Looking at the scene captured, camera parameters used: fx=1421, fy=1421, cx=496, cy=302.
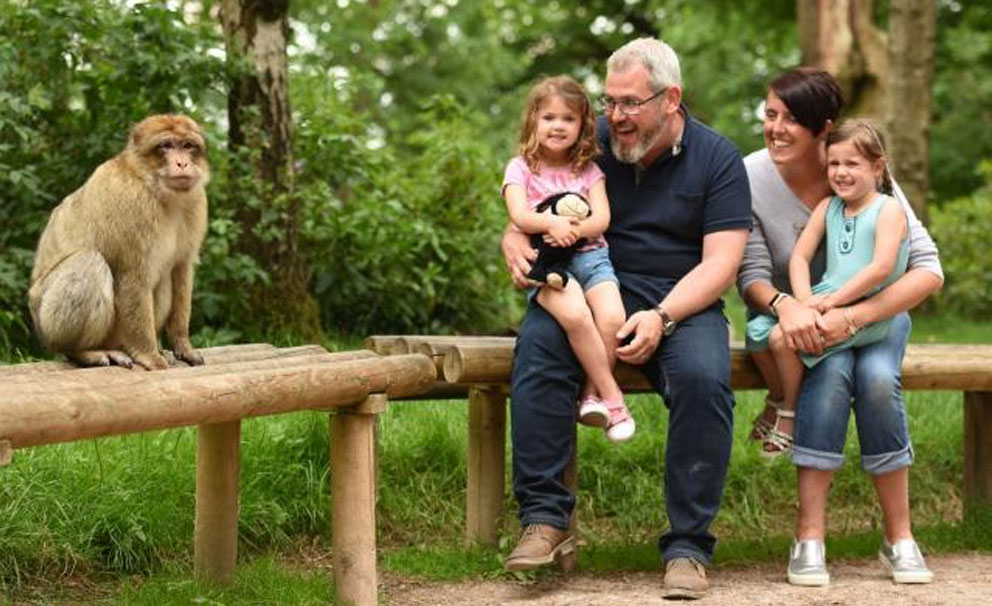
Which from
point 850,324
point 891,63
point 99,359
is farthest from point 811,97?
point 891,63

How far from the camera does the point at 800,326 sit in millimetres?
4641

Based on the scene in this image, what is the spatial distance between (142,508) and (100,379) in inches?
60.0

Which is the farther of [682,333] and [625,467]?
[625,467]

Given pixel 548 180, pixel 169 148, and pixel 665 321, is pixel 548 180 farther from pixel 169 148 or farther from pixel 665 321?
pixel 169 148

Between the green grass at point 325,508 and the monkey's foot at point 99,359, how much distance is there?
720 millimetres

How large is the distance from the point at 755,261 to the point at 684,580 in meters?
1.17

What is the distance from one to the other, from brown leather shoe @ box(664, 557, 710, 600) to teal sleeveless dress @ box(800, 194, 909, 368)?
79 centimetres

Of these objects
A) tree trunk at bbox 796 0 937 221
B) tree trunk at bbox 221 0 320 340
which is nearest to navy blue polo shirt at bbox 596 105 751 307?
tree trunk at bbox 221 0 320 340

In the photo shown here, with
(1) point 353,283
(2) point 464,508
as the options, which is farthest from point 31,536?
(1) point 353,283

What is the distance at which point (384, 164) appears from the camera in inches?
301

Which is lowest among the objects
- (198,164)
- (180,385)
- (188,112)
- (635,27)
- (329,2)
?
(180,385)

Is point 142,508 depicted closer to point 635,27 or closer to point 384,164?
point 384,164

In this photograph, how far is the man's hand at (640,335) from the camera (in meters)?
4.53

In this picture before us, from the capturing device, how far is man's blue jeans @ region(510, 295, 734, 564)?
4.49m
